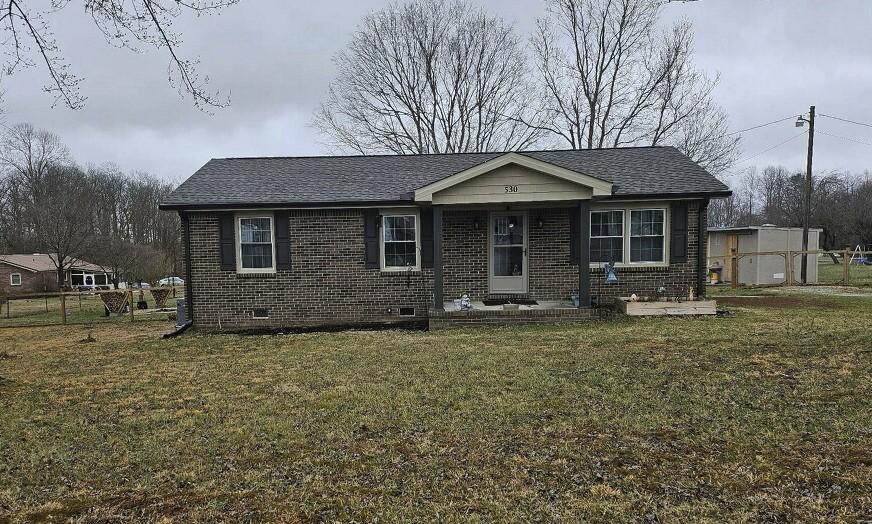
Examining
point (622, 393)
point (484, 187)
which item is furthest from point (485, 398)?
point (484, 187)

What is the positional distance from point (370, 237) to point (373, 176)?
1867 mm

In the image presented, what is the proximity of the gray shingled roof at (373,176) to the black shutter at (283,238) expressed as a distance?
14.6 inches

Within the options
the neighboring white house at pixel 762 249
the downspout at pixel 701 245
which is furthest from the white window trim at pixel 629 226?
the neighboring white house at pixel 762 249

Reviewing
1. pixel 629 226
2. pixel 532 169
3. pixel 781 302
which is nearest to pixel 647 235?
pixel 629 226

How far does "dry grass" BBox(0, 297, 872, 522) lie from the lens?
109 inches

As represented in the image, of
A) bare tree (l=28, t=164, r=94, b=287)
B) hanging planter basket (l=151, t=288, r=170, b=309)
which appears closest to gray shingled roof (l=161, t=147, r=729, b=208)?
hanging planter basket (l=151, t=288, r=170, b=309)

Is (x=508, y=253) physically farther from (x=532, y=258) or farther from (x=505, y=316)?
(x=505, y=316)

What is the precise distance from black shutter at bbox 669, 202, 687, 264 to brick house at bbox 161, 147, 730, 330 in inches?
0.8

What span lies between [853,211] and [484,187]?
156 ft

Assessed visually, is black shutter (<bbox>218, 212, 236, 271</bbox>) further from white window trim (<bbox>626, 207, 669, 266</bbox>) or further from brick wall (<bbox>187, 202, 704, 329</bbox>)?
white window trim (<bbox>626, 207, 669, 266</bbox>)

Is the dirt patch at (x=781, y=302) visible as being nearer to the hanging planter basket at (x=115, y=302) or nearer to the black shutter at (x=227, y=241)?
the black shutter at (x=227, y=241)

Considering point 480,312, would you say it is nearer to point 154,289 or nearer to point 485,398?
point 485,398

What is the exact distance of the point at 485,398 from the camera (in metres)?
4.73

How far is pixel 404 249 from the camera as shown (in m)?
10.6
